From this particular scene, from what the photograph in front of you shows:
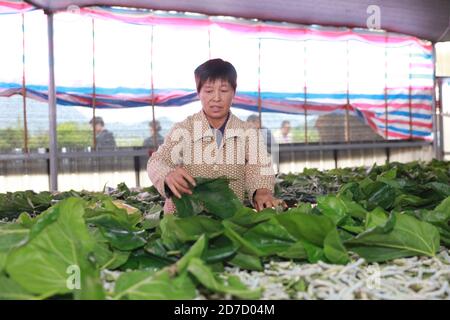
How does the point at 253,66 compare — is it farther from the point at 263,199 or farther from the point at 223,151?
the point at 263,199

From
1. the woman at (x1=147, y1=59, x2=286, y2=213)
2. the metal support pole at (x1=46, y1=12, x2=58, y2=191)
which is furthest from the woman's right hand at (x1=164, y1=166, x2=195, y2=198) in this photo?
the metal support pole at (x1=46, y1=12, x2=58, y2=191)

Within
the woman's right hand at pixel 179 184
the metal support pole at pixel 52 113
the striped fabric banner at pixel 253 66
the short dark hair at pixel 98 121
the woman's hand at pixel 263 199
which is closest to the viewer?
the woman's right hand at pixel 179 184

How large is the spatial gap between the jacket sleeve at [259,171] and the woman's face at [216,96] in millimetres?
145

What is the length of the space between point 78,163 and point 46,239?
5.16 metres

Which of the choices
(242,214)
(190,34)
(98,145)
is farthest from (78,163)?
(242,214)

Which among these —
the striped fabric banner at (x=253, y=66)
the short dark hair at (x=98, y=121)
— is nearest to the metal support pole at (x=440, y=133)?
the striped fabric banner at (x=253, y=66)

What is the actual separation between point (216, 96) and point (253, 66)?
4816 millimetres

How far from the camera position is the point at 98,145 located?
18.3 feet

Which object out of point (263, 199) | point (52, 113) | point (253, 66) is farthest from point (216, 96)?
point (253, 66)

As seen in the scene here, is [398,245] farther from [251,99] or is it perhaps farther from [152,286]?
[251,99]

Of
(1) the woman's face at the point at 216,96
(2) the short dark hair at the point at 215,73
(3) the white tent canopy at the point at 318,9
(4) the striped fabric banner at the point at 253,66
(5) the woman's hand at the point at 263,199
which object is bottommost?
(5) the woman's hand at the point at 263,199

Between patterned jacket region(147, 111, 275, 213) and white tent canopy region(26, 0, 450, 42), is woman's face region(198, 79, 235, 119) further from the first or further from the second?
white tent canopy region(26, 0, 450, 42)

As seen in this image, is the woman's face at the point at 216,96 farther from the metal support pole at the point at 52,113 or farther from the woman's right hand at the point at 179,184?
the metal support pole at the point at 52,113

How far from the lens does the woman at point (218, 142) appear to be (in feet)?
5.20
